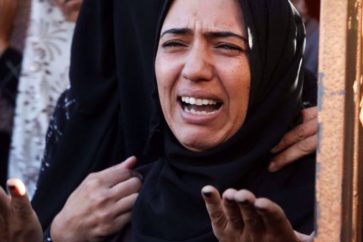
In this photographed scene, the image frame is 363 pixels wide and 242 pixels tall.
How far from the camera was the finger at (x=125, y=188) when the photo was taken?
2738 millimetres

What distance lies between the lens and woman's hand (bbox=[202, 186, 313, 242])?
176 centimetres

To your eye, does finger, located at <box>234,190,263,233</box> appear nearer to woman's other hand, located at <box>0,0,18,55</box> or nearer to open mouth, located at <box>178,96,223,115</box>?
open mouth, located at <box>178,96,223,115</box>

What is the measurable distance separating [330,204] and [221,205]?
0.20 m

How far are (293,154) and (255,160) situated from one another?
9cm

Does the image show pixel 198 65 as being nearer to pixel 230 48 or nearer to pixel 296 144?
pixel 230 48

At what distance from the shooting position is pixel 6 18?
3791mm

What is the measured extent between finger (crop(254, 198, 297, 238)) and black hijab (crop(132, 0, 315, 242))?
1.95 ft

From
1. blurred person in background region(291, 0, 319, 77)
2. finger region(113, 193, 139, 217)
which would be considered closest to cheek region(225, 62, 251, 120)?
finger region(113, 193, 139, 217)

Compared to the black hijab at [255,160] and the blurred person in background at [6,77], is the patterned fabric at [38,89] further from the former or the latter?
the black hijab at [255,160]

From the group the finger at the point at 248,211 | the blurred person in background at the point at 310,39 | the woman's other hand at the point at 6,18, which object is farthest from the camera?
the woman's other hand at the point at 6,18

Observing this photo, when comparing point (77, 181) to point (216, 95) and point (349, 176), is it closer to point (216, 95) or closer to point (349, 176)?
point (216, 95)

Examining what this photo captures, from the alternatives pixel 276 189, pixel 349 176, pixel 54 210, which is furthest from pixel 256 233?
pixel 54 210

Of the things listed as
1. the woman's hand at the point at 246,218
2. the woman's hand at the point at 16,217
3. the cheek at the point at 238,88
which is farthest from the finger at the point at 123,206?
the woman's hand at the point at 246,218

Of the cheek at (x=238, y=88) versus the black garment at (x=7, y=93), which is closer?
the cheek at (x=238, y=88)
